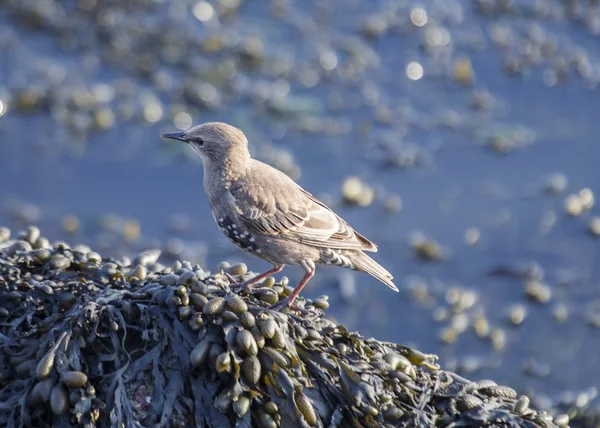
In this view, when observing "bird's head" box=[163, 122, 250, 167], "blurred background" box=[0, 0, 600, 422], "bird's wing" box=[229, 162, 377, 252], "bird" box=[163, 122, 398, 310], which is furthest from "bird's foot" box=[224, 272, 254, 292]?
"blurred background" box=[0, 0, 600, 422]

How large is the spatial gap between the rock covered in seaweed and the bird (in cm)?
61

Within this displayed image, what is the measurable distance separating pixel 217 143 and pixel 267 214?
0.54 meters

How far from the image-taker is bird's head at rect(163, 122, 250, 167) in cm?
452

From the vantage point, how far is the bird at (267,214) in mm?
4309

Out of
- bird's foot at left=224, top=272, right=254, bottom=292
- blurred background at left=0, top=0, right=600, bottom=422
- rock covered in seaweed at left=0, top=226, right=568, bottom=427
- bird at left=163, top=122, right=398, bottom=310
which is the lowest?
rock covered in seaweed at left=0, top=226, right=568, bottom=427

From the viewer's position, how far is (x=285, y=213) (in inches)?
174

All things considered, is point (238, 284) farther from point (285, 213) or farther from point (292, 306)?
point (285, 213)

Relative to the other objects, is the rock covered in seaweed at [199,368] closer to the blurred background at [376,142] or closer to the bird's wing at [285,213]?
the bird's wing at [285,213]

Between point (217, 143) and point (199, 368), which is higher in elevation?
point (217, 143)

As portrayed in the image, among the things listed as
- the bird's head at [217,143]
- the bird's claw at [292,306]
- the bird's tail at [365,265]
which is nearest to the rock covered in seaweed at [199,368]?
the bird's claw at [292,306]

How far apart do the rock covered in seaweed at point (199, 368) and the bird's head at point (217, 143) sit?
96 centimetres

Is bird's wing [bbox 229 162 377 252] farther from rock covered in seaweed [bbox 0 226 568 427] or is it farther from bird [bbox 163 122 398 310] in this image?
rock covered in seaweed [bbox 0 226 568 427]

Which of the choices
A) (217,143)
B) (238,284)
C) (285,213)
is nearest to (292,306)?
(238,284)

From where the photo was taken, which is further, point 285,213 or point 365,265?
point 365,265
